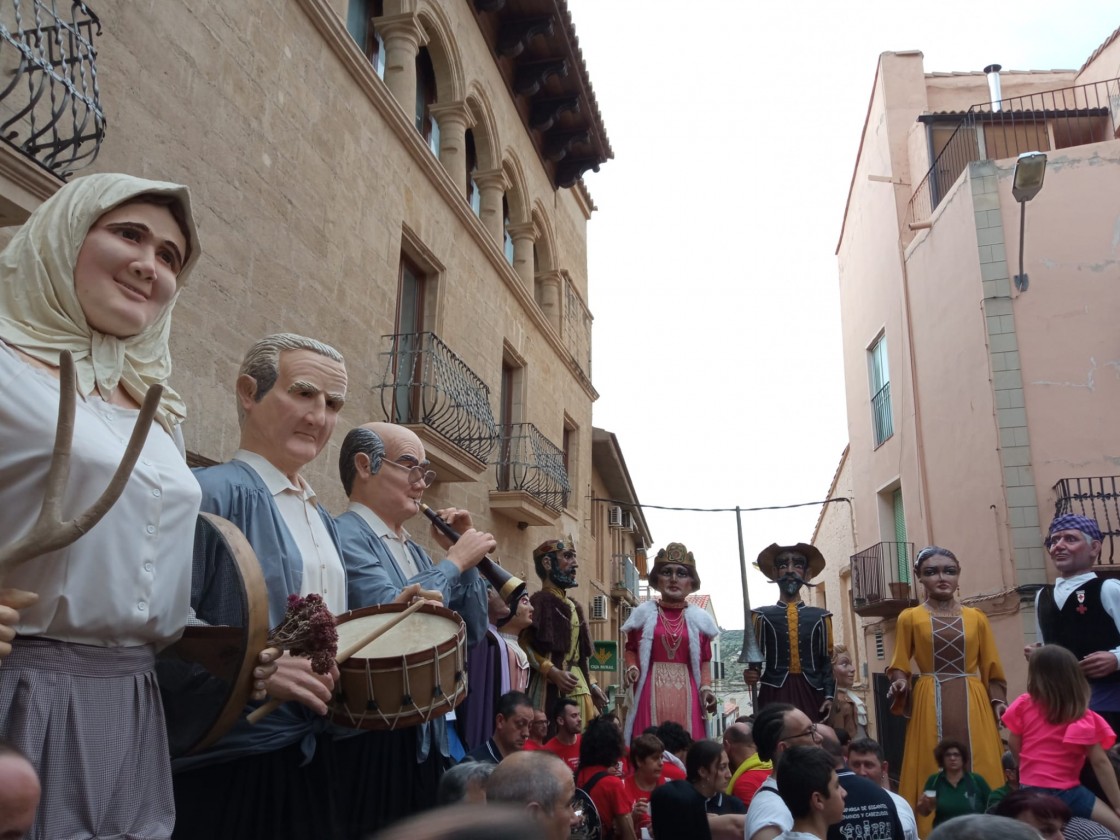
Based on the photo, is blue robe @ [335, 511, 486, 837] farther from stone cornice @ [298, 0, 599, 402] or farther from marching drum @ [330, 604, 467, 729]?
stone cornice @ [298, 0, 599, 402]

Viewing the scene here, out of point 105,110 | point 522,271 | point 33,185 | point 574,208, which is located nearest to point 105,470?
point 33,185

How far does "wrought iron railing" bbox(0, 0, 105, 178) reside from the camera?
4.07 metres

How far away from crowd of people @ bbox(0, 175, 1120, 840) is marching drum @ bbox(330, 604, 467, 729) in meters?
0.09

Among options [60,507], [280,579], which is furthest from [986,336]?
[60,507]

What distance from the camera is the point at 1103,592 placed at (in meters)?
5.11

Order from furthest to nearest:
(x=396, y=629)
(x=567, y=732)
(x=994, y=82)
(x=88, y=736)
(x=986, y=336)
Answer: (x=994, y=82) → (x=986, y=336) → (x=567, y=732) → (x=396, y=629) → (x=88, y=736)

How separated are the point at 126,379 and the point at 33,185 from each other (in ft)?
7.68

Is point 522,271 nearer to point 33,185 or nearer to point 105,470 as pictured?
point 33,185

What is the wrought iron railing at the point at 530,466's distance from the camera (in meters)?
11.4

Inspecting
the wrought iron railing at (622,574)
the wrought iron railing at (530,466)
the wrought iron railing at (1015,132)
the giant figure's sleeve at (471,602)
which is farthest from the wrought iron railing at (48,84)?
the wrought iron railing at (622,574)

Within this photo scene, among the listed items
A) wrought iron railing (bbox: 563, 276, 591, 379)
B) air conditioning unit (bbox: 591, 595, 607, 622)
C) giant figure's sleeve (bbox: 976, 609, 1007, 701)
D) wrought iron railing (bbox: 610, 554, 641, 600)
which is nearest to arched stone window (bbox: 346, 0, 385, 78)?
wrought iron railing (bbox: 563, 276, 591, 379)

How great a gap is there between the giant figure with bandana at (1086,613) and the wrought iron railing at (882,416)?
11377mm

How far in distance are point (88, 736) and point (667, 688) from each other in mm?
4964

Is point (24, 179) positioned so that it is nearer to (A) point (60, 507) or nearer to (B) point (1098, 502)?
(A) point (60, 507)
